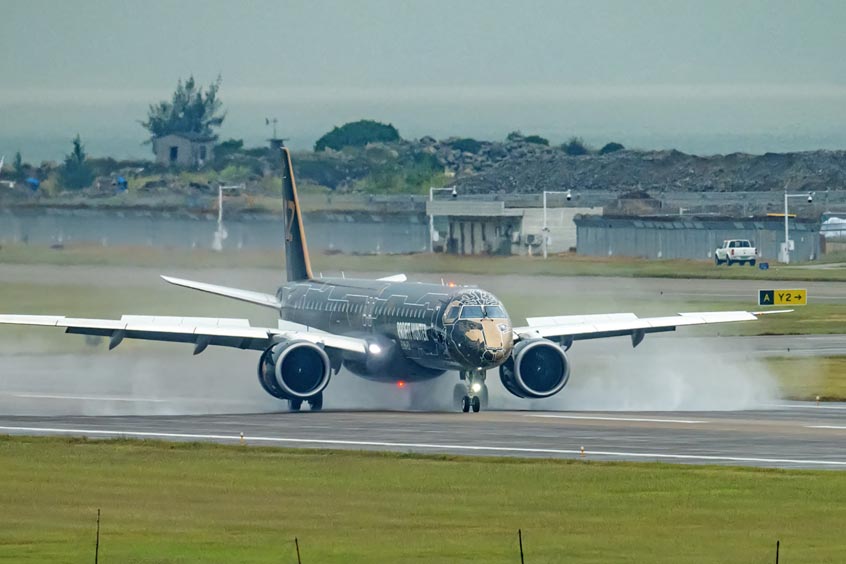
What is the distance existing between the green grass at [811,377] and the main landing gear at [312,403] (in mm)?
18396

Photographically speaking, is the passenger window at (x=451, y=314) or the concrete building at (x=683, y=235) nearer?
the passenger window at (x=451, y=314)

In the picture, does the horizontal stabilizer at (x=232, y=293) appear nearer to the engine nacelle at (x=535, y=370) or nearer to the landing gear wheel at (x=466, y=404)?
the engine nacelle at (x=535, y=370)

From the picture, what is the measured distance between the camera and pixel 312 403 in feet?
212

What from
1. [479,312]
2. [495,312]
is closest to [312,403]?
[479,312]

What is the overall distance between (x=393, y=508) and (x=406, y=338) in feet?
79.9

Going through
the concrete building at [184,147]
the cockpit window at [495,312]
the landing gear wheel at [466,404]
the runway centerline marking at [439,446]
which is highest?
the concrete building at [184,147]

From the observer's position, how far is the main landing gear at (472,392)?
62406mm

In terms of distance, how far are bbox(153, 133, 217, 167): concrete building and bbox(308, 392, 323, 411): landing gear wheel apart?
201 ft

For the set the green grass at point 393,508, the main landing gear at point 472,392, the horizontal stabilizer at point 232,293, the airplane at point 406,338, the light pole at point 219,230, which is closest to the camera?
the green grass at point 393,508

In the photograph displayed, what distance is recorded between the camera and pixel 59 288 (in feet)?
301

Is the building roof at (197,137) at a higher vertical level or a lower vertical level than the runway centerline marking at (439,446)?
higher

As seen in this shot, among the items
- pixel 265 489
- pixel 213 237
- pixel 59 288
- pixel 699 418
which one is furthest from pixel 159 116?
pixel 265 489

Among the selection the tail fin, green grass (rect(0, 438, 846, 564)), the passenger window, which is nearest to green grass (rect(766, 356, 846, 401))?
the passenger window

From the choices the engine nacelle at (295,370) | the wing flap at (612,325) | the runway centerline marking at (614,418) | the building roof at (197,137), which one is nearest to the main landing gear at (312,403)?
the engine nacelle at (295,370)
